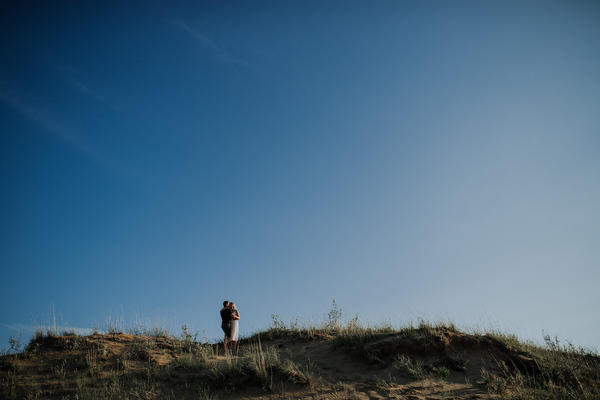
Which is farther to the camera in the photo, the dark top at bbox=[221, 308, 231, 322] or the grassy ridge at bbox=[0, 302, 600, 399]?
the dark top at bbox=[221, 308, 231, 322]

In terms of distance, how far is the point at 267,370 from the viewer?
307 inches

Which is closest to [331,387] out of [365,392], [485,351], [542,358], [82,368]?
[365,392]

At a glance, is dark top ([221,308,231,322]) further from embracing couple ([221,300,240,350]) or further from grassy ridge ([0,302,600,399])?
grassy ridge ([0,302,600,399])

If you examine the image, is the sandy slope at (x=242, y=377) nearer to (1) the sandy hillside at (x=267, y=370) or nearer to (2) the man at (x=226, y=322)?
(1) the sandy hillside at (x=267, y=370)

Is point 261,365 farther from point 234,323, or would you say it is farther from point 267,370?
point 234,323

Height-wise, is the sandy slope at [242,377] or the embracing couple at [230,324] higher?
the embracing couple at [230,324]

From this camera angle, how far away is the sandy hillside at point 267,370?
23.3ft

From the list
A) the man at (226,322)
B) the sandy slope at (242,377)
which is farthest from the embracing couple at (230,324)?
the sandy slope at (242,377)

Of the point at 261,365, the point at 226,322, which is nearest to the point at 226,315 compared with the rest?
the point at 226,322

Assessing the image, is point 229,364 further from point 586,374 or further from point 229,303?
point 586,374

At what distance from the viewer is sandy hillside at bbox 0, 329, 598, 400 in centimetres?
709

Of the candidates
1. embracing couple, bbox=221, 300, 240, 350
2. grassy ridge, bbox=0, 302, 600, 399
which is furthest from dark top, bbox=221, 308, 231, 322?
grassy ridge, bbox=0, 302, 600, 399

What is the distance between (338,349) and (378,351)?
1.49m

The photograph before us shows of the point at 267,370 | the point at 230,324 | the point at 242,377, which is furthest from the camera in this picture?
the point at 230,324
